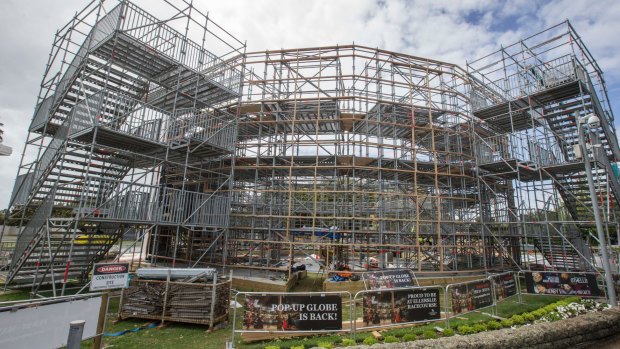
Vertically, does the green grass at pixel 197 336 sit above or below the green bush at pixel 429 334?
below

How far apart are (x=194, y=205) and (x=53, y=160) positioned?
192 inches

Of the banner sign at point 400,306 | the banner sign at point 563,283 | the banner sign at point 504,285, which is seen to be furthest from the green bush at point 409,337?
the banner sign at point 563,283

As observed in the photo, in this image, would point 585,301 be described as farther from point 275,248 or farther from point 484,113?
point 275,248

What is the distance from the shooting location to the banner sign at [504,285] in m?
9.11

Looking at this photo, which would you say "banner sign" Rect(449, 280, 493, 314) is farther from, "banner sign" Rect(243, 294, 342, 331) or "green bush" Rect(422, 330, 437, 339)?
"banner sign" Rect(243, 294, 342, 331)

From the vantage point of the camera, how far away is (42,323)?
442 cm

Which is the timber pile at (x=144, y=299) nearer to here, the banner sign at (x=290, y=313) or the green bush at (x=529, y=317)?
the banner sign at (x=290, y=313)

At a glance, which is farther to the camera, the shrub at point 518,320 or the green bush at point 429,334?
the shrub at point 518,320

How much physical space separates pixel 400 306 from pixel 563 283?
6470 mm

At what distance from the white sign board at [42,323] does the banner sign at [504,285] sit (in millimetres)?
9878

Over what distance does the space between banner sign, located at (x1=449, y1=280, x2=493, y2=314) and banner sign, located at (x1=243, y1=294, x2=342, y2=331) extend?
3.30 metres

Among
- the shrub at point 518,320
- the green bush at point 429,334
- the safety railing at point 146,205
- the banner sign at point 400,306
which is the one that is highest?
the safety railing at point 146,205

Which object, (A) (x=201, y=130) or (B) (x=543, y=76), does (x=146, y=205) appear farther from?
(B) (x=543, y=76)

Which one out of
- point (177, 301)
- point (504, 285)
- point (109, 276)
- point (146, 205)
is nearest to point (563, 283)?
point (504, 285)
